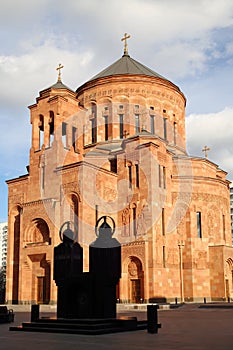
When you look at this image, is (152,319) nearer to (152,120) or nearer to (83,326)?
(83,326)

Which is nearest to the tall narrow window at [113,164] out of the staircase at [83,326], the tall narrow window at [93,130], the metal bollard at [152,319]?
the tall narrow window at [93,130]

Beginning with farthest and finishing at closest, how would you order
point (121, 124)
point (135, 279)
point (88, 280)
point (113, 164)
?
point (121, 124)
point (113, 164)
point (135, 279)
point (88, 280)

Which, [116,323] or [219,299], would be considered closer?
[116,323]

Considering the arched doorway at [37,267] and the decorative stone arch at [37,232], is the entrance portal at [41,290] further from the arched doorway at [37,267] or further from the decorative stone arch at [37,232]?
the decorative stone arch at [37,232]

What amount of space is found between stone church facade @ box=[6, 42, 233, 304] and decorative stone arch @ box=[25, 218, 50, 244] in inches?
2.7

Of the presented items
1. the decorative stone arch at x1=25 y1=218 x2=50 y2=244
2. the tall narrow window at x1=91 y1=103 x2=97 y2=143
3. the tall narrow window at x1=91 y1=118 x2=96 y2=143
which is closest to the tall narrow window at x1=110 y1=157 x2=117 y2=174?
the tall narrow window at x1=91 y1=103 x2=97 y2=143

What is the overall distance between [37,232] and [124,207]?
6.21m

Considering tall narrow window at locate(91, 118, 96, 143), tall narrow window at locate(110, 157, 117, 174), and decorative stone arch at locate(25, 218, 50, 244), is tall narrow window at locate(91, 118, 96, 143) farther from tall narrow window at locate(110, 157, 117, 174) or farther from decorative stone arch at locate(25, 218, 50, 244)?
decorative stone arch at locate(25, 218, 50, 244)

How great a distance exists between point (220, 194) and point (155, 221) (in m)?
8.22

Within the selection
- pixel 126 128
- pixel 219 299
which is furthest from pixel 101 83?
pixel 219 299

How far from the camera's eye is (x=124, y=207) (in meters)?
30.8

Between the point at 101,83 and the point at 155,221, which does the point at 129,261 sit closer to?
the point at 155,221

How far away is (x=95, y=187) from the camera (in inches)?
1161

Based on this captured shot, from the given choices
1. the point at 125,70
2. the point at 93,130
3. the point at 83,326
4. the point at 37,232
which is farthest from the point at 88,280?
the point at 125,70
